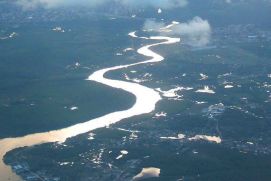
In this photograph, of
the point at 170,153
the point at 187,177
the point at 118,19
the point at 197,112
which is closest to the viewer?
the point at 187,177

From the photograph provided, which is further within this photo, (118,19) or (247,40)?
(118,19)

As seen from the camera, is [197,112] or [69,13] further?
[69,13]

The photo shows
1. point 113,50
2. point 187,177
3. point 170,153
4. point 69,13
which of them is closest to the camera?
point 187,177

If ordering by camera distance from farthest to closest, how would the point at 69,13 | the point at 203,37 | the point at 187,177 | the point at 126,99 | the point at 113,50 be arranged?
the point at 69,13 → the point at 203,37 → the point at 113,50 → the point at 126,99 → the point at 187,177

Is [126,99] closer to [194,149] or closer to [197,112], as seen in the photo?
[197,112]

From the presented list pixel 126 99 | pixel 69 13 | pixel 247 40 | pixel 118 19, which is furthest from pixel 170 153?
pixel 69 13

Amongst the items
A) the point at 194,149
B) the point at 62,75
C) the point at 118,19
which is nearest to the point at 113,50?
the point at 62,75

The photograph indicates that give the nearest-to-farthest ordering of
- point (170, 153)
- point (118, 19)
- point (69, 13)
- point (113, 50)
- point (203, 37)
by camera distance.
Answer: point (170, 153), point (113, 50), point (203, 37), point (118, 19), point (69, 13)

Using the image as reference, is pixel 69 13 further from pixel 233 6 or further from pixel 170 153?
pixel 170 153
